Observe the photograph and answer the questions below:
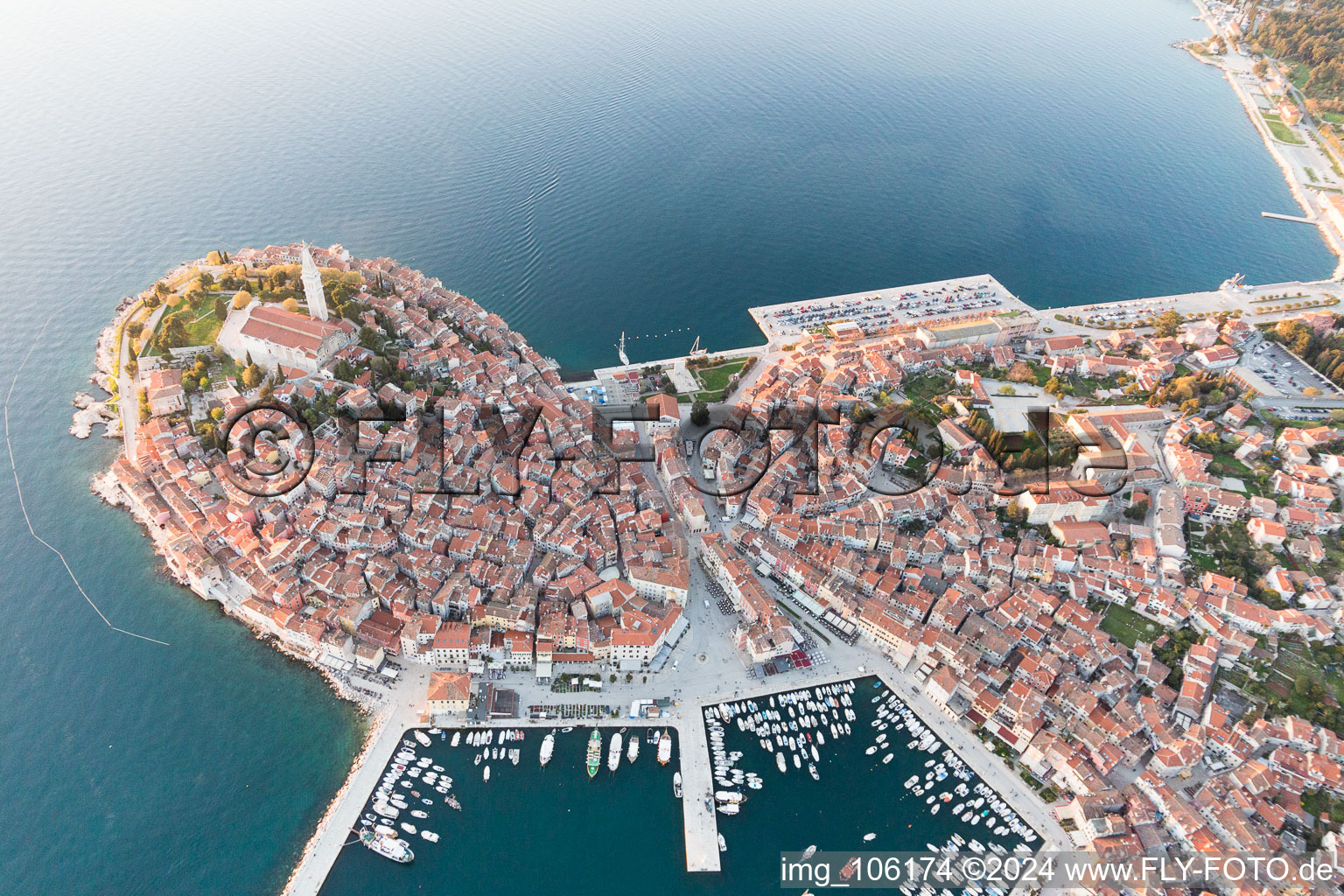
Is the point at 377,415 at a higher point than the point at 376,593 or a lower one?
higher

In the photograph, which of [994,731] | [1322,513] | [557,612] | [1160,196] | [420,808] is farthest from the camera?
[1160,196]

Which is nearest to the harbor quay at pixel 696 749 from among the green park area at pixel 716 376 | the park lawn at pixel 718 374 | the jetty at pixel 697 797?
the jetty at pixel 697 797

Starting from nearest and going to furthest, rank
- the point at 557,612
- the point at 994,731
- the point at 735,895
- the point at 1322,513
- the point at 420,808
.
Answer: the point at 735,895 → the point at 420,808 → the point at 994,731 → the point at 557,612 → the point at 1322,513

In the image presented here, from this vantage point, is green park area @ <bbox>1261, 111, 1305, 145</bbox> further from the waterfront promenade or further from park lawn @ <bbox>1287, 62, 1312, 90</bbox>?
the waterfront promenade

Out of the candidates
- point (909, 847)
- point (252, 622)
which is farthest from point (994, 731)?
point (252, 622)

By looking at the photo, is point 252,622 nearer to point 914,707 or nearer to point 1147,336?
point 914,707

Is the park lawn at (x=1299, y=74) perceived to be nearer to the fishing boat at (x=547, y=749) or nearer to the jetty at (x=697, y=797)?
the jetty at (x=697, y=797)
